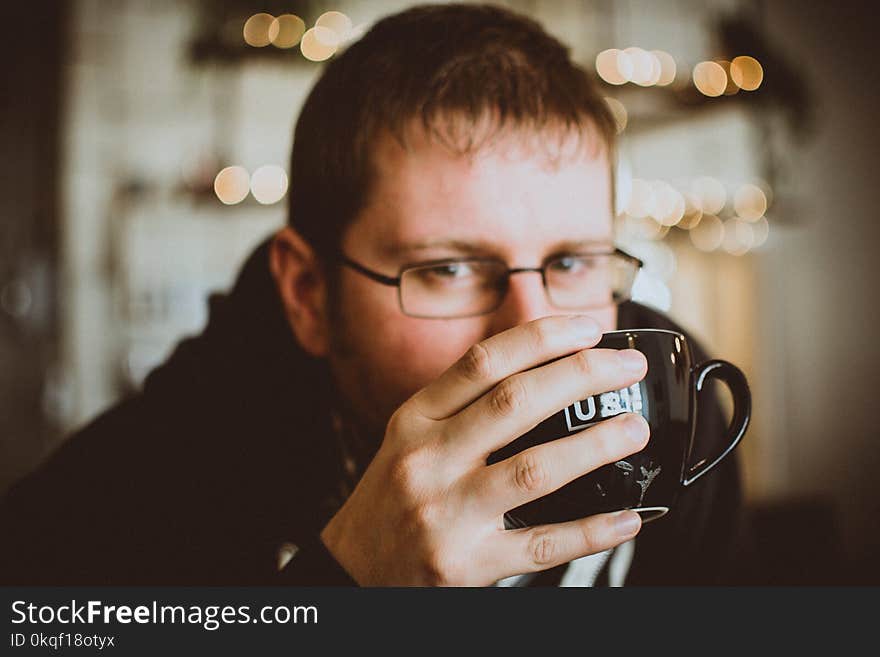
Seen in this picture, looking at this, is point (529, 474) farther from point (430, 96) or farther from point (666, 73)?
point (666, 73)

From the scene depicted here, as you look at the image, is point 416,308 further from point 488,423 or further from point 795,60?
point 795,60

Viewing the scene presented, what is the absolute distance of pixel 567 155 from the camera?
816 mm

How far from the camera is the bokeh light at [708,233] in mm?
3203

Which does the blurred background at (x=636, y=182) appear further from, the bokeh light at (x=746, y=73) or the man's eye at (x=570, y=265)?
the man's eye at (x=570, y=265)

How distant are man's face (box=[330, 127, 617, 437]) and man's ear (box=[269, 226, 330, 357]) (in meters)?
0.10

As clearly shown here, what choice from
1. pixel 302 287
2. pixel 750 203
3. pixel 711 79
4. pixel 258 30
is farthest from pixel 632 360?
pixel 750 203

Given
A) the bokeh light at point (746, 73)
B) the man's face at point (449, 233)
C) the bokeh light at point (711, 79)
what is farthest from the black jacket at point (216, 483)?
the bokeh light at point (746, 73)

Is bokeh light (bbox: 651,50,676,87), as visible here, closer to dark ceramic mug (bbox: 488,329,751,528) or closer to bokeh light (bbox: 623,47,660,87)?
bokeh light (bbox: 623,47,660,87)

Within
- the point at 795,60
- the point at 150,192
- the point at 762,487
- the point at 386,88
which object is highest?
the point at 795,60

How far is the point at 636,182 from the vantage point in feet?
10.5

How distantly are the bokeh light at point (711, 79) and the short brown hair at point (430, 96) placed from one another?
7.98 ft

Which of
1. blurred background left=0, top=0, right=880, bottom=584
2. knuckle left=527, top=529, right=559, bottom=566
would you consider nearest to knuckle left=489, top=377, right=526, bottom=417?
knuckle left=527, top=529, right=559, bottom=566

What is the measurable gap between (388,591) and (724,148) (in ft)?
12.3

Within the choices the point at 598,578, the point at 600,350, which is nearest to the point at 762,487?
the point at 598,578
